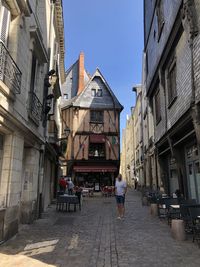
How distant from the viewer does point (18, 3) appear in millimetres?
6332

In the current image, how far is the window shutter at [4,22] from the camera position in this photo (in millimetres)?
5778

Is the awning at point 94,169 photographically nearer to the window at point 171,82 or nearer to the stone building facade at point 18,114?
the stone building facade at point 18,114

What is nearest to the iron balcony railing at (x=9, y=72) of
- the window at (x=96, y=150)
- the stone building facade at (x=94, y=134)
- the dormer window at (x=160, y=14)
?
the dormer window at (x=160, y=14)

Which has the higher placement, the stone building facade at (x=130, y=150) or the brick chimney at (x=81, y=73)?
the brick chimney at (x=81, y=73)

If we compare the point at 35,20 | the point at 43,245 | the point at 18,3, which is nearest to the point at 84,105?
the point at 35,20

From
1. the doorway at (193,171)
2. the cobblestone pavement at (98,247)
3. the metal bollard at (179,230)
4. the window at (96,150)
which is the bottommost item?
the cobblestone pavement at (98,247)

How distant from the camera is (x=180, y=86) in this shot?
8.45 meters

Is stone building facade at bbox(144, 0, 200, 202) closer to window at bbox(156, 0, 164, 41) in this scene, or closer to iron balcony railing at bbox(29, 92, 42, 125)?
window at bbox(156, 0, 164, 41)

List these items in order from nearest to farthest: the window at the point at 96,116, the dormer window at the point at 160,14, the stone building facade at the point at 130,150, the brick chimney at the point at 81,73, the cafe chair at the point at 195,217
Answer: the cafe chair at the point at 195,217, the dormer window at the point at 160,14, the window at the point at 96,116, the brick chimney at the point at 81,73, the stone building facade at the point at 130,150

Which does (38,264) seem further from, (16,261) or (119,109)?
(119,109)

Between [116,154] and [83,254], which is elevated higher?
[116,154]

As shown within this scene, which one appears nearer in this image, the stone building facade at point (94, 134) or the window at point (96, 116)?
→ the stone building facade at point (94, 134)

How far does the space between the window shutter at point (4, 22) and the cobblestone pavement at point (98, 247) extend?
4.72m

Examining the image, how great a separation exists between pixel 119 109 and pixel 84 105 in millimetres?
3521
